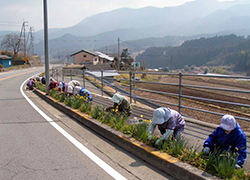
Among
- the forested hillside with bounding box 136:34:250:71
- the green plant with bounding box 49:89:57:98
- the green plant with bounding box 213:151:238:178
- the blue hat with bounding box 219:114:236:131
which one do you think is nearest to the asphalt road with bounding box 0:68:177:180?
the green plant with bounding box 213:151:238:178

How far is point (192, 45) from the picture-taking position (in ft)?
484

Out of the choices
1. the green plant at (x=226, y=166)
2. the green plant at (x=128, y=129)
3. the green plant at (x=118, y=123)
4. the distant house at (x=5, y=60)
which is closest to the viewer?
the green plant at (x=226, y=166)

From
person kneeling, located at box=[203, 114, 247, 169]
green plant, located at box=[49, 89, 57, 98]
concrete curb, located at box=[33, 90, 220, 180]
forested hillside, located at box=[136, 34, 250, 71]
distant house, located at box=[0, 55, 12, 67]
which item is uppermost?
forested hillside, located at box=[136, 34, 250, 71]

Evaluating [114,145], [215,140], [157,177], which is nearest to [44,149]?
[114,145]

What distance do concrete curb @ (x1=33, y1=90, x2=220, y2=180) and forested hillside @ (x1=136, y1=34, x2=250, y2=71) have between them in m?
85.9

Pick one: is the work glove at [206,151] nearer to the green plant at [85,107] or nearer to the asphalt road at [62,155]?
the asphalt road at [62,155]

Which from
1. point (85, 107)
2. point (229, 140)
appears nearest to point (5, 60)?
point (85, 107)

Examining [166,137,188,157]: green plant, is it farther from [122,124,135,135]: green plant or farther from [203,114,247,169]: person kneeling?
[122,124,135,135]: green plant

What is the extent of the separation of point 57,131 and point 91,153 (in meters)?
1.98

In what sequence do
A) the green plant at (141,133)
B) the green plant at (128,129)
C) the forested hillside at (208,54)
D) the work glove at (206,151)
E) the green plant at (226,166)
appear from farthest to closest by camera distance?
1. the forested hillside at (208,54)
2. the green plant at (128,129)
3. the green plant at (141,133)
4. the work glove at (206,151)
5. the green plant at (226,166)

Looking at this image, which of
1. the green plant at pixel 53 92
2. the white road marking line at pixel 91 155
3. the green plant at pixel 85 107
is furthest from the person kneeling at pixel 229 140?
the green plant at pixel 53 92

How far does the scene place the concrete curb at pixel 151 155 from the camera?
11.1 feet

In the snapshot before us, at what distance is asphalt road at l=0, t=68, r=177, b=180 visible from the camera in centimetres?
388

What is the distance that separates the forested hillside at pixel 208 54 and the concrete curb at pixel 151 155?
85868 millimetres
